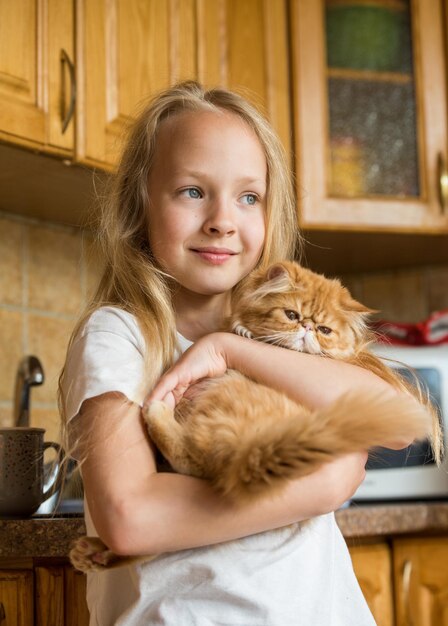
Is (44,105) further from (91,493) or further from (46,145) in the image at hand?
(91,493)

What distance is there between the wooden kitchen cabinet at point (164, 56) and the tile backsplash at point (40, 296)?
383 millimetres

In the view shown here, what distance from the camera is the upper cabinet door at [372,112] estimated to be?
2.20 meters

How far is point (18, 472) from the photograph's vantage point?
1388mm

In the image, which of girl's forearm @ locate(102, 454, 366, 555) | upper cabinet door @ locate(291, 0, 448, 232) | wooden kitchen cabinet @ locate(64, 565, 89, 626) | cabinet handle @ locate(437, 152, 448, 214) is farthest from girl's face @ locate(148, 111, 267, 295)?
cabinet handle @ locate(437, 152, 448, 214)

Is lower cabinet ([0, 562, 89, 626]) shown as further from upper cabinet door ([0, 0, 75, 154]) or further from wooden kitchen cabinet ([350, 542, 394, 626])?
upper cabinet door ([0, 0, 75, 154])

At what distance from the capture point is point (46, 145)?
1.68 m

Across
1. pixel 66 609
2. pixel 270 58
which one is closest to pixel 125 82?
pixel 270 58

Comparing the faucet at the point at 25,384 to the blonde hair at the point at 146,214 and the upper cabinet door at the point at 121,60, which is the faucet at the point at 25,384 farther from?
the blonde hair at the point at 146,214

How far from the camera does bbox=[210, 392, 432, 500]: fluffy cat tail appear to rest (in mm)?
805

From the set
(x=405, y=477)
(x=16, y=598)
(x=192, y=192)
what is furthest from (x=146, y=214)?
(x=405, y=477)

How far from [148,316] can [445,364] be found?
44.5 inches

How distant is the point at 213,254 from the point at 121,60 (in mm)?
855

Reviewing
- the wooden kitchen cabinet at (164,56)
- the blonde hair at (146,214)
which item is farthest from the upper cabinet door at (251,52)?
the blonde hair at (146,214)

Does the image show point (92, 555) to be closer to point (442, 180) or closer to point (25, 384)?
point (25, 384)
